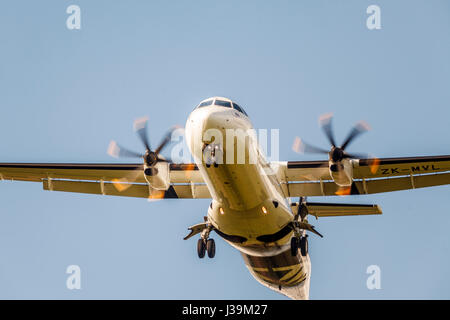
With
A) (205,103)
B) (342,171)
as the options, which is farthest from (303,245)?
(205,103)

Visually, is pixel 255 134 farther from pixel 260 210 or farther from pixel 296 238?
pixel 296 238

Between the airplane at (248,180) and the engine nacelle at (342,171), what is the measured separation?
0.10ft

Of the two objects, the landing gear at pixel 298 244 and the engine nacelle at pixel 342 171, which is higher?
the engine nacelle at pixel 342 171

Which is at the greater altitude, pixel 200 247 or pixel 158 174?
pixel 158 174

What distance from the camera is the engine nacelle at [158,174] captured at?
1591cm

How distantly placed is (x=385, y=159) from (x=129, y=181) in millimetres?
8809

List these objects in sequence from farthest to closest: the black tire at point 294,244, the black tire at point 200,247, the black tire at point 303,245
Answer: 1. the black tire at point 200,247
2. the black tire at point 303,245
3. the black tire at point 294,244

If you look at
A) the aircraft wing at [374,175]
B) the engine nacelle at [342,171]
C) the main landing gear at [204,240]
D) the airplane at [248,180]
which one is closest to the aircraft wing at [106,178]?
the airplane at [248,180]

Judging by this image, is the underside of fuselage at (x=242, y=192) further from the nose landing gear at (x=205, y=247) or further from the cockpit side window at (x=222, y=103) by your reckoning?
the nose landing gear at (x=205, y=247)

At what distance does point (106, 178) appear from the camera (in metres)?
18.3

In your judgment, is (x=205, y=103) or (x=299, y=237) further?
(x=299, y=237)

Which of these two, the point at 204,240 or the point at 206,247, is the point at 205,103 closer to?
the point at 204,240

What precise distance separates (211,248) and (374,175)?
5876 mm
